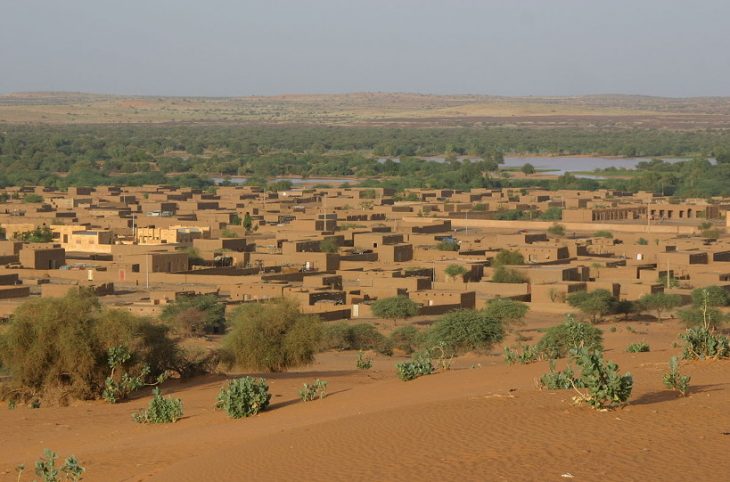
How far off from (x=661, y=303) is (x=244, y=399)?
2173 centimetres

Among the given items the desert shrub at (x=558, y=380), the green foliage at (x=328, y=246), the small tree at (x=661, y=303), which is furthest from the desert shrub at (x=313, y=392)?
the green foliage at (x=328, y=246)

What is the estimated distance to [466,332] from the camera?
26.9 metres

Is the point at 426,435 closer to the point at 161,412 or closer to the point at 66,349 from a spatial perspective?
the point at 161,412

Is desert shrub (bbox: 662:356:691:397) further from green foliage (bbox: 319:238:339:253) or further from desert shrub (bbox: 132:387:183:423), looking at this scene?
green foliage (bbox: 319:238:339:253)

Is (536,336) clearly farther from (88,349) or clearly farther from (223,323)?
(88,349)

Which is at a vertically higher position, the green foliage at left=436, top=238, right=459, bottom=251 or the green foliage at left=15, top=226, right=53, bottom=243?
the green foliage at left=436, top=238, right=459, bottom=251

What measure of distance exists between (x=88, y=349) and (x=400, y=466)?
8654 millimetres

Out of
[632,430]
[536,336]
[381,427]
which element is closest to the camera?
[632,430]

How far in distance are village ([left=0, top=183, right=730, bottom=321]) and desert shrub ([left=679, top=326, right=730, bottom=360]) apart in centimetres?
1640

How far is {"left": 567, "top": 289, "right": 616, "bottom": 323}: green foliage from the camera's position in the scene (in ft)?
110

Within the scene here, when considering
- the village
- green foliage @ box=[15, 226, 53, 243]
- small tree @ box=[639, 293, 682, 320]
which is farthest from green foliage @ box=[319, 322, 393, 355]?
green foliage @ box=[15, 226, 53, 243]

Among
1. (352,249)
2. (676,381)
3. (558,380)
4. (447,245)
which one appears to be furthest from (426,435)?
(447,245)

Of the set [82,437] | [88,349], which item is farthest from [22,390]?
[82,437]

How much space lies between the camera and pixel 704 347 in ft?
47.9
